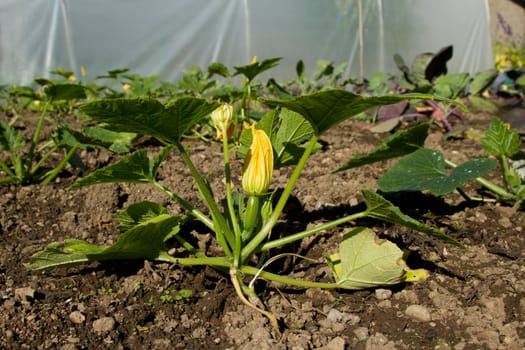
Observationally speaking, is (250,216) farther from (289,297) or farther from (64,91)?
(64,91)

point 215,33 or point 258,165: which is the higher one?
point 258,165

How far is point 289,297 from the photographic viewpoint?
49.5 inches

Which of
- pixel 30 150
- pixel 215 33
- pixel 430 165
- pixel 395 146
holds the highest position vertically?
pixel 395 146

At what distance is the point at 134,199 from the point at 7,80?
3897 mm

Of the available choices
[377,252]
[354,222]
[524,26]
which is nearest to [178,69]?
[354,222]

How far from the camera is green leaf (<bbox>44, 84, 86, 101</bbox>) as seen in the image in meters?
1.76

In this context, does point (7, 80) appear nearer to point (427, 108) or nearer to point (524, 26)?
point (427, 108)

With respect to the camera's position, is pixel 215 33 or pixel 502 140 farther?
pixel 215 33

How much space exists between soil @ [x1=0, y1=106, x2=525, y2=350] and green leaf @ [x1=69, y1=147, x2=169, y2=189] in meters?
0.25

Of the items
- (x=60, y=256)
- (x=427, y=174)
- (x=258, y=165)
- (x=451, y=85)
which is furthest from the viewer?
(x=451, y=85)

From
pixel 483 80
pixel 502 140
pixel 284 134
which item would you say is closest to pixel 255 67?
pixel 284 134

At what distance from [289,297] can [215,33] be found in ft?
17.0

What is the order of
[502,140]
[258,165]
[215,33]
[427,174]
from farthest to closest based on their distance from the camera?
[215,33] < [502,140] < [427,174] < [258,165]

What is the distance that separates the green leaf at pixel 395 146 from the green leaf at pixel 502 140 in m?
0.32
